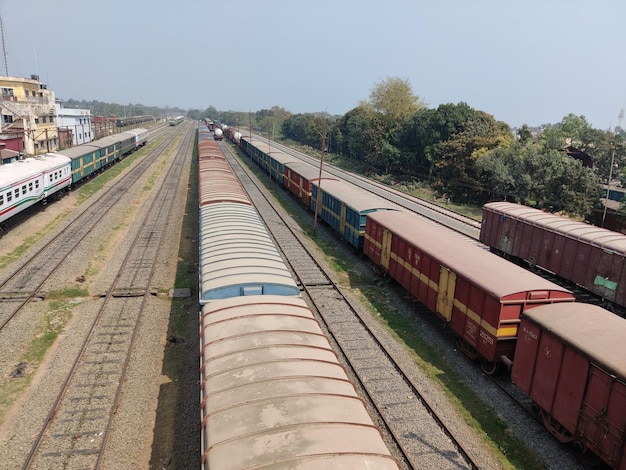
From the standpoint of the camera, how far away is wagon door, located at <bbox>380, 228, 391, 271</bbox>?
21516mm

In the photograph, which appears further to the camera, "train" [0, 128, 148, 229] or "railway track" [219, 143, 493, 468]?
"train" [0, 128, 148, 229]

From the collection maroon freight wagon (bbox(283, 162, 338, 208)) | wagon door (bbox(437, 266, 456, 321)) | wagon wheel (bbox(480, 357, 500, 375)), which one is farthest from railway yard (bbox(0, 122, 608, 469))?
maroon freight wagon (bbox(283, 162, 338, 208))

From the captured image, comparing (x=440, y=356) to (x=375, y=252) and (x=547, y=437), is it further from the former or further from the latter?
(x=375, y=252)

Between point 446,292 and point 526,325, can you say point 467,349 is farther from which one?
point 526,325

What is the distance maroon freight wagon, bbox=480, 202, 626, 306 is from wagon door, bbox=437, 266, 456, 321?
8.81m

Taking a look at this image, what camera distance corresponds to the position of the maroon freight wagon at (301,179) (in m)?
36.8

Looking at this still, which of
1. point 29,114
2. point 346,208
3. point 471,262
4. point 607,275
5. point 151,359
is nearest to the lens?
point 151,359

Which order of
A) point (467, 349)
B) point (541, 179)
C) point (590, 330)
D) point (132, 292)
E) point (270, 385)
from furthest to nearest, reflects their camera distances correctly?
point (541, 179)
point (132, 292)
point (467, 349)
point (590, 330)
point (270, 385)

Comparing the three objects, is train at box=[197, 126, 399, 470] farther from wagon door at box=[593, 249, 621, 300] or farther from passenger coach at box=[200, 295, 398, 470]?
wagon door at box=[593, 249, 621, 300]

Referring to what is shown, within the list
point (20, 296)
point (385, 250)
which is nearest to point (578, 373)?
point (385, 250)

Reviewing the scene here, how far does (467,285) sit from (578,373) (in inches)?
202

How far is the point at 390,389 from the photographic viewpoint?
13812 mm

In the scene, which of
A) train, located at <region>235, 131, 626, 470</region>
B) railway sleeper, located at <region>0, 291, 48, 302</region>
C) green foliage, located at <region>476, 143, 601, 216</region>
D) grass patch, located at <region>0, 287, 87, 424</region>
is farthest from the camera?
green foliage, located at <region>476, 143, 601, 216</region>

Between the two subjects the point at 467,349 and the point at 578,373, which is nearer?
the point at 578,373
